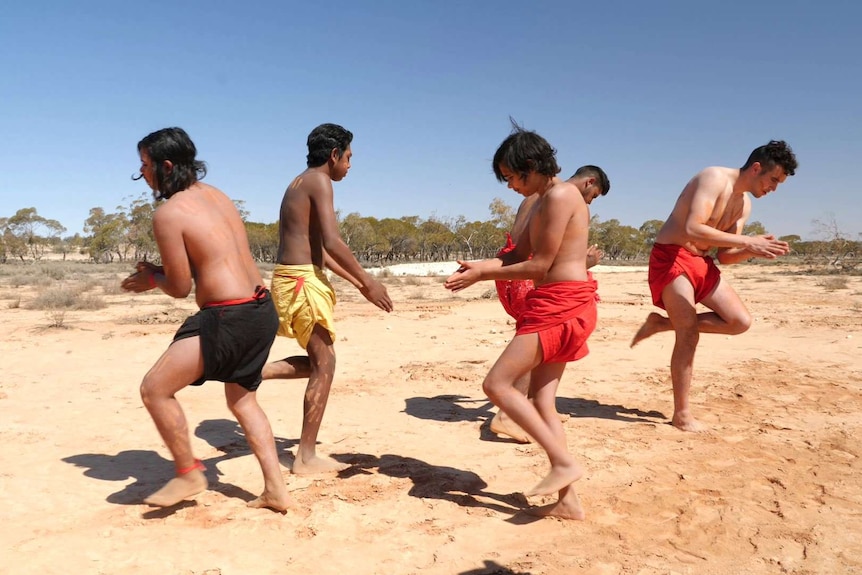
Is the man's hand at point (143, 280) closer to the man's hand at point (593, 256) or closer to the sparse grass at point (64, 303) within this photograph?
the man's hand at point (593, 256)

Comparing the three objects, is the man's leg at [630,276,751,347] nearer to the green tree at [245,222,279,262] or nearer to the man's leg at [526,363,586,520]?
the man's leg at [526,363,586,520]

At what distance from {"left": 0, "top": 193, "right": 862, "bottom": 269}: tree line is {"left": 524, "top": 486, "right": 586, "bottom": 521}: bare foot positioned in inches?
1568

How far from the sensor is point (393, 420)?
4.74 m

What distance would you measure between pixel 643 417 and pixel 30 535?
13.0 feet

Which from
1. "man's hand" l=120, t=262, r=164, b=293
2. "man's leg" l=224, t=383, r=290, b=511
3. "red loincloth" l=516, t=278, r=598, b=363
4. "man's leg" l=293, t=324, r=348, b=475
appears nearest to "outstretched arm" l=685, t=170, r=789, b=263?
"red loincloth" l=516, t=278, r=598, b=363

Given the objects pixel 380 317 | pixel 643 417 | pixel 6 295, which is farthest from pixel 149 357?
pixel 6 295

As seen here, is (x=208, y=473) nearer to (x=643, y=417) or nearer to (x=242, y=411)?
(x=242, y=411)

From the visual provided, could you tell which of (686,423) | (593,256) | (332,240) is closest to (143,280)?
(332,240)

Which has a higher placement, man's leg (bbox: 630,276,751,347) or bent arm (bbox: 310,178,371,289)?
bent arm (bbox: 310,178,371,289)

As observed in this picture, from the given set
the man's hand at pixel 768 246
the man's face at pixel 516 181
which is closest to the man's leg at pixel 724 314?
the man's hand at pixel 768 246

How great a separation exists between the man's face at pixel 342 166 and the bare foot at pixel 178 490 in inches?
69.5

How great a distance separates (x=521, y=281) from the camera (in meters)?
4.43

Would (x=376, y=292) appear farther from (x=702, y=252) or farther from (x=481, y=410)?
(x=702, y=252)

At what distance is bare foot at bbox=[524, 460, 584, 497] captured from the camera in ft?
9.13
